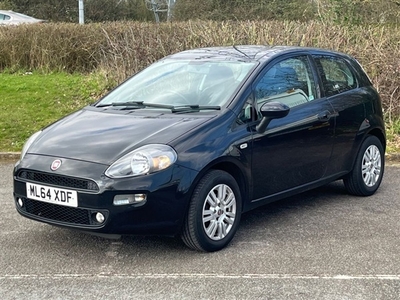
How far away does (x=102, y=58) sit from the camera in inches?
495

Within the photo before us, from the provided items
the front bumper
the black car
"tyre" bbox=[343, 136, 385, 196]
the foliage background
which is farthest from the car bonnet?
the foliage background

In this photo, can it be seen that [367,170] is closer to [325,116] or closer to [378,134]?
[378,134]

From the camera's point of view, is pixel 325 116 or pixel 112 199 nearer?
pixel 112 199

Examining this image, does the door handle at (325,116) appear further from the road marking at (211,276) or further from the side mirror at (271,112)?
the road marking at (211,276)

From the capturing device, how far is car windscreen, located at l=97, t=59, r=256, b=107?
505 cm

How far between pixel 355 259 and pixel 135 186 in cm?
180

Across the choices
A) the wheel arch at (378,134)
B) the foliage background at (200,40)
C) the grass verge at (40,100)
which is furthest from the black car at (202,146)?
the foliage background at (200,40)

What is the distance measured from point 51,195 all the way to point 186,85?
1670 millimetres

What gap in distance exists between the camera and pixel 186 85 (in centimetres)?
529

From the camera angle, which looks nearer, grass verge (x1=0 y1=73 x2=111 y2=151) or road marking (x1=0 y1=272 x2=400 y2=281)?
road marking (x1=0 y1=272 x2=400 y2=281)

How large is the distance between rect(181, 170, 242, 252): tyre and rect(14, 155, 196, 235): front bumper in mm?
110

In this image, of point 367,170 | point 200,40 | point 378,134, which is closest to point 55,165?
point 367,170

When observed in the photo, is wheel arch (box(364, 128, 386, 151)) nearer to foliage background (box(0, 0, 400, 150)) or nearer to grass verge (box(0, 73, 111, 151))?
foliage background (box(0, 0, 400, 150))

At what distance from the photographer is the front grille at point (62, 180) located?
4180mm
